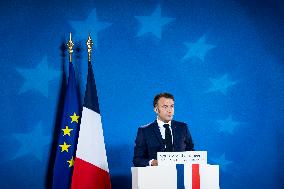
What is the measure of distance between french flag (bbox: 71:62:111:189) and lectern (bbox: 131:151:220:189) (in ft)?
4.02

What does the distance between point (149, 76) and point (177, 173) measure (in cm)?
184

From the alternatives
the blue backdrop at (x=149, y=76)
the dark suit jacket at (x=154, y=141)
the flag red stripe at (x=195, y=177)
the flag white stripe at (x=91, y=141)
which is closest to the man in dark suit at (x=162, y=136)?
the dark suit jacket at (x=154, y=141)

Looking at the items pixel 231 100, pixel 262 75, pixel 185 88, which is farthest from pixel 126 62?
pixel 262 75

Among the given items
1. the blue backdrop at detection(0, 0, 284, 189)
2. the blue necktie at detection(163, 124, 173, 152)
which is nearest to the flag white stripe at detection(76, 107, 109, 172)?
the blue backdrop at detection(0, 0, 284, 189)

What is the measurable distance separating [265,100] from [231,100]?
38cm

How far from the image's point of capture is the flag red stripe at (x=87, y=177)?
388 cm

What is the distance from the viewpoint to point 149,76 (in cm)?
445

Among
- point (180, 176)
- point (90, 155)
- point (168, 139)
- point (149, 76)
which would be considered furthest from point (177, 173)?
point (149, 76)

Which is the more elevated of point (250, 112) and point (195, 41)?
point (195, 41)

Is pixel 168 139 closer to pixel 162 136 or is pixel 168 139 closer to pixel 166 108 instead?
pixel 162 136

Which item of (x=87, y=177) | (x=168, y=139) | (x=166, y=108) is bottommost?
(x=87, y=177)

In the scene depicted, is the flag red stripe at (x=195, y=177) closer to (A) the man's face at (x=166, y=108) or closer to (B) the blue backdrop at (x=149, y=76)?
(A) the man's face at (x=166, y=108)

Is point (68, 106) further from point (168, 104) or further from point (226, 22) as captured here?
point (226, 22)

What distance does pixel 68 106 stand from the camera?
408cm
